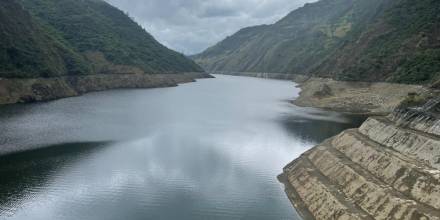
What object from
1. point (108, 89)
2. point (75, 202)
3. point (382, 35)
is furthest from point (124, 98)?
point (75, 202)

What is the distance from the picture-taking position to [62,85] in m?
135

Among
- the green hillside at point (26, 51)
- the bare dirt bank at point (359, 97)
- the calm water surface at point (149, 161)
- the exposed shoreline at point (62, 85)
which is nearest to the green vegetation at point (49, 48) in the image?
the green hillside at point (26, 51)

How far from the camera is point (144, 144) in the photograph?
66.9 meters

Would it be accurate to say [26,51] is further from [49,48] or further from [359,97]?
[359,97]

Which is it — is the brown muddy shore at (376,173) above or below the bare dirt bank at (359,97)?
above

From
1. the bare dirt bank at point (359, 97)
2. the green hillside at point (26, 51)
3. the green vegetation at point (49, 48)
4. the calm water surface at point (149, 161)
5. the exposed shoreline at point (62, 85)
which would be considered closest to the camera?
the calm water surface at point (149, 161)

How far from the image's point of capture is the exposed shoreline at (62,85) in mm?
108938

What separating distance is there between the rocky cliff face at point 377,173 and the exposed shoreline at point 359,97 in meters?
39.1

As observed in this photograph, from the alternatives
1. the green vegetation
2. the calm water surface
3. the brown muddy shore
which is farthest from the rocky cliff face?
the green vegetation

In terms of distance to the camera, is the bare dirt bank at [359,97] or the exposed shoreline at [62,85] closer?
the bare dirt bank at [359,97]

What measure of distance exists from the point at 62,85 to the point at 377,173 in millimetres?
112876

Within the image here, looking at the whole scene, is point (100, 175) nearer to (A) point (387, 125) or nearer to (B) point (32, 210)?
(B) point (32, 210)

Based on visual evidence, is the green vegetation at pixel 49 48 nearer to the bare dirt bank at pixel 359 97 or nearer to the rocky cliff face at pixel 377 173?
the bare dirt bank at pixel 359 97

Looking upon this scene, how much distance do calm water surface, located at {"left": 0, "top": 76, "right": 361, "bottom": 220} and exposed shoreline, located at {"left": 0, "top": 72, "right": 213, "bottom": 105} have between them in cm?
972
